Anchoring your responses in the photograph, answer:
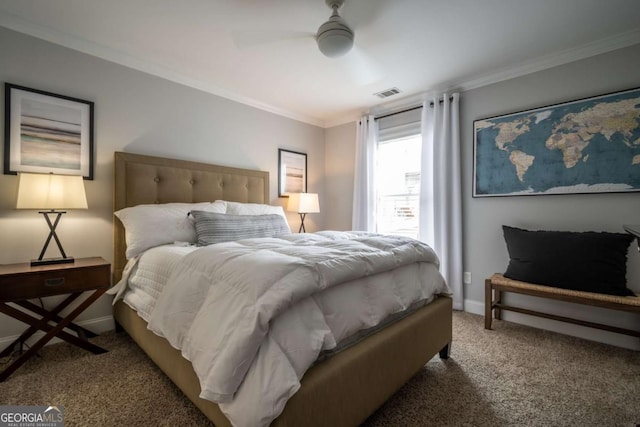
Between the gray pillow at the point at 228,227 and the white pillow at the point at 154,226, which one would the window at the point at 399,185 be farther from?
the white pillow at the point at 154,226

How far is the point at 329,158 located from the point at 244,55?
209 cm

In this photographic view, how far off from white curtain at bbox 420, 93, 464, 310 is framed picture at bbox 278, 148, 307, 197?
5.38 ft

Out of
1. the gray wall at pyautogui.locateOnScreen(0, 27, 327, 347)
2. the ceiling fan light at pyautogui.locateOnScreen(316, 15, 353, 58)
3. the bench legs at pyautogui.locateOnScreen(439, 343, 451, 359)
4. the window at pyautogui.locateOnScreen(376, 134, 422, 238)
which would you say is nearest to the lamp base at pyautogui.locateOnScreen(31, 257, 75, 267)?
the gray wall at pyautogui.locateOnScreen(0, 27, 327, 347)

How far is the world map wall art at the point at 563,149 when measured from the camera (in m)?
2.29

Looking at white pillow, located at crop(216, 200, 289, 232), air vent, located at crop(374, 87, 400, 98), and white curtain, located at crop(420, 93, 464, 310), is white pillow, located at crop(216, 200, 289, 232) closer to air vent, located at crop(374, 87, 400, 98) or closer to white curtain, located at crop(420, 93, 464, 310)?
white curtain, located at crop(420, 93, 464, 310)

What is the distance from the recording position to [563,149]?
254cm

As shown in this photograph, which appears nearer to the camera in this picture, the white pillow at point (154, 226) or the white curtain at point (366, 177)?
the white pillow at point (154, 226)

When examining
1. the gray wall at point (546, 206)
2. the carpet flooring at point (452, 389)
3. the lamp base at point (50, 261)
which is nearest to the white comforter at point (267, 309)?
the carpet flooring at point (452, 389)

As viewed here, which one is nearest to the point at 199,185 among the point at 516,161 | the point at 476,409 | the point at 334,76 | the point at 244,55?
the point at 244,55

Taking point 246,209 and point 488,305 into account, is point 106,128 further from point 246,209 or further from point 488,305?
point 488,305

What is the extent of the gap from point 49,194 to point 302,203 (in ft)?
7.66

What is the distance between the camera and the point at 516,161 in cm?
278

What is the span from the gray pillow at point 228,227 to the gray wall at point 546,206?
6.88 feet

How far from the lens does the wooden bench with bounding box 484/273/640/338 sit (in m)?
2.02
